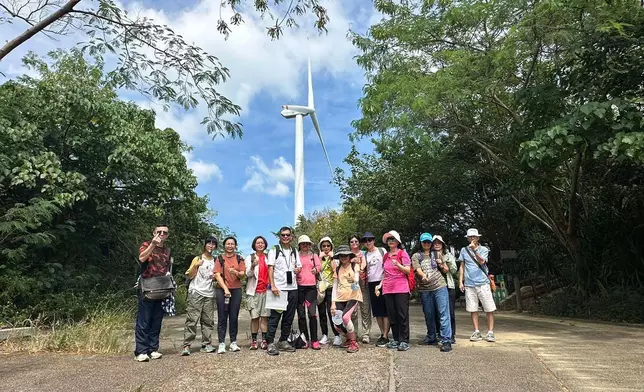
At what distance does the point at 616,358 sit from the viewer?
6129 mm

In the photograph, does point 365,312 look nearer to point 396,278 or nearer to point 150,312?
point 396,278

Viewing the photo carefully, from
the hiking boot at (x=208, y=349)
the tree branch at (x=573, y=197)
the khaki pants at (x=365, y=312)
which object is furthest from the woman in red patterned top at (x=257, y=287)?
the tree branch at (x=573, y=197)

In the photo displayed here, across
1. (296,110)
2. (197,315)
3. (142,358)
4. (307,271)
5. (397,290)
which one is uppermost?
(296,110)

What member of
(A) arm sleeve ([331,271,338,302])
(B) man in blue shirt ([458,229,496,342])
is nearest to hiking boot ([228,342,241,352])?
(A) arm sleeve ([331,271,338,302])

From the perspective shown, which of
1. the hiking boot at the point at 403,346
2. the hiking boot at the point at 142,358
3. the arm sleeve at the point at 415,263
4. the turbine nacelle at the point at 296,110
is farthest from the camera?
the turbine nacelle at the point at 296,110

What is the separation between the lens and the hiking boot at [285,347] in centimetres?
661

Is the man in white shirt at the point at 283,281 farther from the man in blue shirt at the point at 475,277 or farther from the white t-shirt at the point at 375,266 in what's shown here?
the man in blue shirt at the point at 475,277

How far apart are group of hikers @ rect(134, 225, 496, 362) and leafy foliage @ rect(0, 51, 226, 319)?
3.90 m

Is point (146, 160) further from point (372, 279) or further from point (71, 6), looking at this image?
point (372, 279)

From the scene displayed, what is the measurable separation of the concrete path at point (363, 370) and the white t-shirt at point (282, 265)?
2.76 ft

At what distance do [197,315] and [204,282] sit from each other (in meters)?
0.42

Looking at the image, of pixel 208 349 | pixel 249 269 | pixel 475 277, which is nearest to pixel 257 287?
pixel 249 269

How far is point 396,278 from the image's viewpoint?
6.59m

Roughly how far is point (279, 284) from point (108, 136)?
20.0 feet
